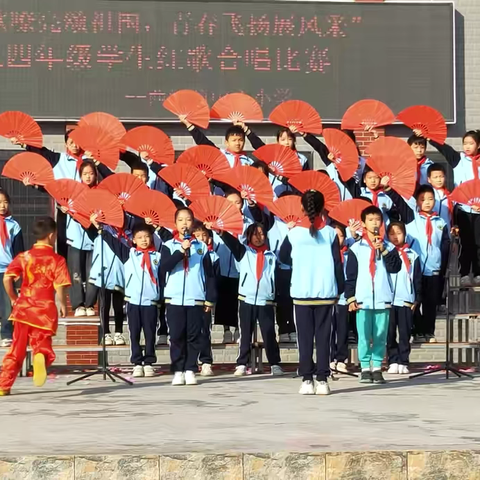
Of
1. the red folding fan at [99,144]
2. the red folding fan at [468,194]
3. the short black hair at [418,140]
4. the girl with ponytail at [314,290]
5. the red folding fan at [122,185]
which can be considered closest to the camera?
the girl with ponytail at [314,290]

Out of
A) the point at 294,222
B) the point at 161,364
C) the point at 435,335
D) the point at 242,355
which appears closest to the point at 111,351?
the point at 161,364

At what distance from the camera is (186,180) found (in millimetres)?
13039

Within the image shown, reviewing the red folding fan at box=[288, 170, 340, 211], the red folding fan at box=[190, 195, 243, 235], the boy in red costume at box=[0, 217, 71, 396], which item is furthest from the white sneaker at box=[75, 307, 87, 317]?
the boy in red costume at box=[0, 217, 71, 396]

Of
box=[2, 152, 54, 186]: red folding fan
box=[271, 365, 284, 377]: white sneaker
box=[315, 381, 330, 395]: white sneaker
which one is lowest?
box=[315, 381, 330, 395]: white sneaker

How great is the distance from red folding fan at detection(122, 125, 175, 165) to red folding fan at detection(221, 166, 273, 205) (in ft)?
3.85

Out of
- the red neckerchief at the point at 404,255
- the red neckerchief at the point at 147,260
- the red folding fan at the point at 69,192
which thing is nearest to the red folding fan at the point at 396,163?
the red neckerchief at the point at 404,255

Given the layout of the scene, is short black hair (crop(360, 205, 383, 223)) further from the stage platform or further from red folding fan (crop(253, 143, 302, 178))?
red folding fan (crop(253, 143, 302, 178))

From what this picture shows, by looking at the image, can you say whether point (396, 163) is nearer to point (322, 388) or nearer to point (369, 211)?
point (369, 211)

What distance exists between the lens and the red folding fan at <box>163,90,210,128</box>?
14.3m

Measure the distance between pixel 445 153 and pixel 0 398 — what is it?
18.7 ft

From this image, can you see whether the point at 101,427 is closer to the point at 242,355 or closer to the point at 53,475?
the point at 53,475

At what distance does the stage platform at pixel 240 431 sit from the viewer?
7191mm

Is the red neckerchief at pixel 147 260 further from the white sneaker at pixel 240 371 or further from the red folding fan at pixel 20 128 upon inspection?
the red folding fan at pixel 20 128

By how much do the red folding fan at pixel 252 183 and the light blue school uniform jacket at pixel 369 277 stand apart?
1150mm
